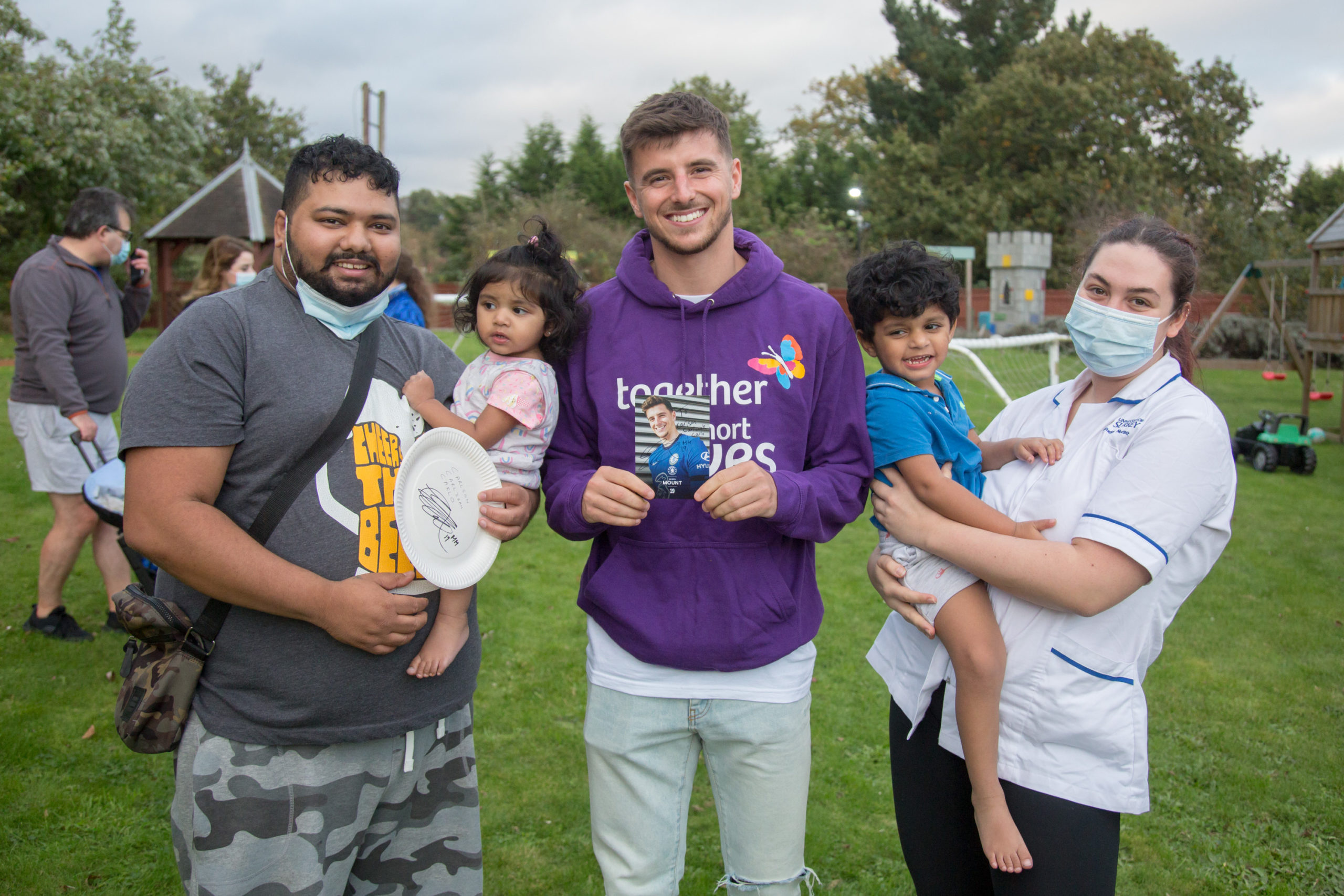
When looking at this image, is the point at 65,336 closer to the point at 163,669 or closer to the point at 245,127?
the point at 163,669

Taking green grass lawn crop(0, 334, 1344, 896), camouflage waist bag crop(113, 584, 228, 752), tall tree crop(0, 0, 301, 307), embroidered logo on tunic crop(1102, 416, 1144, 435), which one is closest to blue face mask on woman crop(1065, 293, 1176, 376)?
embroidered logo on tunic crop(1102, 416, 1144, 435)

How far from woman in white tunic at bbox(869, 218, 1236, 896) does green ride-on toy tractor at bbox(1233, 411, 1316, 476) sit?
1089cm

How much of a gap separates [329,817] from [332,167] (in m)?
1.56

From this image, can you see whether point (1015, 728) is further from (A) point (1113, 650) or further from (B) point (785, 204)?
(B) point (785, 204)

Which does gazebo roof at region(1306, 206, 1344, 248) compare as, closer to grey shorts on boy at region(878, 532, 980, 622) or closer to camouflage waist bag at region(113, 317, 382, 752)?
grey shorts on boy at region(878, 532, 980, 622)

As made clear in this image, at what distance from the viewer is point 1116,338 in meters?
2.22

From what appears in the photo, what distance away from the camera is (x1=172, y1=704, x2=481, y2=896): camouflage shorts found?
203cm

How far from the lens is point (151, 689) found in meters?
2.04

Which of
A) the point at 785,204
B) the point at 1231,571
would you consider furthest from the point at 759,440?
the point at 785,204

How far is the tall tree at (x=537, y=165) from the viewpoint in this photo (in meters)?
41.6

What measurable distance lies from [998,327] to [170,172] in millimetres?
26004

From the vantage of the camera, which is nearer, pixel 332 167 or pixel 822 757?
pixel 332 167

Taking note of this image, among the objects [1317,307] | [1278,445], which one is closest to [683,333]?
[1278,445]

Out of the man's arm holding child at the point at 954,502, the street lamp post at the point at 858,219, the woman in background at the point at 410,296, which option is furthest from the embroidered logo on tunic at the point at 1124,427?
the street lamp post at the point at 858,219
